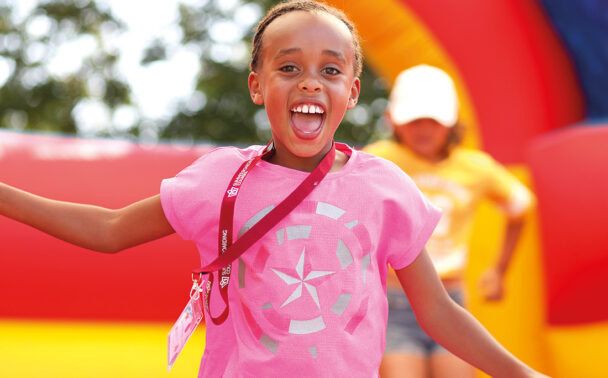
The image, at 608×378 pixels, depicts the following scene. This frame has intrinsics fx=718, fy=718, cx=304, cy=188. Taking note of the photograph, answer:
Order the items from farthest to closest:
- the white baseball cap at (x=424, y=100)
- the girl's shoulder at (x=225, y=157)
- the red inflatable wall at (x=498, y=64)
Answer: the red inflatable wall at (x=498, y=64), the white baseball cap at (x=424, y=100), the girl's shoulder at (x=225, y=157)

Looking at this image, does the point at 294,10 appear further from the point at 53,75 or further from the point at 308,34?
the point at 53,75

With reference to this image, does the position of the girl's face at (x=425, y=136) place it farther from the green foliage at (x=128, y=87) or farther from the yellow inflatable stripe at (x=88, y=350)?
the green foliage at (x=128, y=87)

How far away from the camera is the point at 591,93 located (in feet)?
11.2

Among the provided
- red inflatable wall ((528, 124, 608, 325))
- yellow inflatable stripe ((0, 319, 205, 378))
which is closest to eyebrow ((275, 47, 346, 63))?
yellow inflatable stripe ((0, 319, 205, 378))

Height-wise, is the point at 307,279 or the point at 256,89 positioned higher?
the point at 256,89

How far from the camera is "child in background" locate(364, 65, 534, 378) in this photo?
207cm

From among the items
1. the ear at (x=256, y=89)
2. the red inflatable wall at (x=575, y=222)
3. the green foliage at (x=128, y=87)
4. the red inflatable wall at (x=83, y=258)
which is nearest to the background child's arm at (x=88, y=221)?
the ear at (x=256, y=89)

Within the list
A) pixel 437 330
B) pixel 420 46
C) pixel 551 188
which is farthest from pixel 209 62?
pixel 437 330

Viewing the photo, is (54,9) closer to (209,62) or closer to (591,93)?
(209,62)

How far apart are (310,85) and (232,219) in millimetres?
233

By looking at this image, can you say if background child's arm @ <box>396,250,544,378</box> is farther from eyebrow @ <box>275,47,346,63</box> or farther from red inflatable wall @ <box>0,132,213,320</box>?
red inflatable wall @ <box>0,132,213,320</box>

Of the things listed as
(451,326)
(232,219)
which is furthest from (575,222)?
(232,219)

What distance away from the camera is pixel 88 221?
115 cm

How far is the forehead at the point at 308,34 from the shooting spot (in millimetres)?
1092
